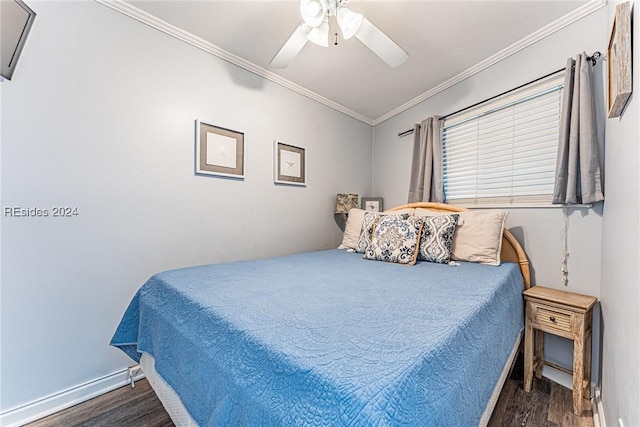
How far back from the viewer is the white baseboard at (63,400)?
139 centimetres

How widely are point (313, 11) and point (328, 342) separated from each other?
1636 millimetres

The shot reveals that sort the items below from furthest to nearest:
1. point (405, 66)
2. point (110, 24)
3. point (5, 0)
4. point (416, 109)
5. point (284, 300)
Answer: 1. point (416, 109)
2. point (405, 66)
3. point (110, 24)
4. point (5, 0)
5. point (284, 300)

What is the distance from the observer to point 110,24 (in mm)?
1684

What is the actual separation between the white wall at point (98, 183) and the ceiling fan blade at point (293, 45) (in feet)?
2.25

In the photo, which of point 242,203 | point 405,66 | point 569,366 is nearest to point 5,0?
point 242,203

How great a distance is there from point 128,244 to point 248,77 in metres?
1.71

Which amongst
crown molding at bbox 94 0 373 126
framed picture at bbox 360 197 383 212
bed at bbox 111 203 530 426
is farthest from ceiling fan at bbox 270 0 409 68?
framed picture at bbox 360 197 383 212

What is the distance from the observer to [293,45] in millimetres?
1667

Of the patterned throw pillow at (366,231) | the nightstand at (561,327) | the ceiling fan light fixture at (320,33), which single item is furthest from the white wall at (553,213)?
the ceiling fan light fixture at (320,33)

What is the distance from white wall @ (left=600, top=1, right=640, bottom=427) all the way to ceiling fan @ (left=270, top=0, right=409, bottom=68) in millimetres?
1057

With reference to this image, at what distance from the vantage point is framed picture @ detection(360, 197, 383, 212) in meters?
3.23

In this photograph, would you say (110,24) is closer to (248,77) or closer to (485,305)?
(248,77)

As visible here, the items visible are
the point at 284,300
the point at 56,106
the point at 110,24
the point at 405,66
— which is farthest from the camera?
the point at 405,66

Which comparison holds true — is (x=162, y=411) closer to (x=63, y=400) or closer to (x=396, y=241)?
(x=63, y=400)
